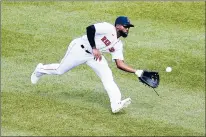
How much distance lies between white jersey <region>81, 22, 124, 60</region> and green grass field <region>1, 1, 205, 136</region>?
99cm

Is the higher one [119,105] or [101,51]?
[101,51]

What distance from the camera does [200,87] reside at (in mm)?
12891

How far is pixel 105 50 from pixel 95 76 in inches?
71.8

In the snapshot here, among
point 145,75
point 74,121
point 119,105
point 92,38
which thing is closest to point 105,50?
point 92,38

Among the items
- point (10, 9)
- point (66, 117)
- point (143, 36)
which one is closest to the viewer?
point (66, 117)

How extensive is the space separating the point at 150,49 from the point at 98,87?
238 centimetres

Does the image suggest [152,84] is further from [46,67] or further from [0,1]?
[0,1]

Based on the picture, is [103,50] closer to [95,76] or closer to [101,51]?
[101,51]

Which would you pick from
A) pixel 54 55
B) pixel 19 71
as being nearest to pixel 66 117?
pixel 19 71

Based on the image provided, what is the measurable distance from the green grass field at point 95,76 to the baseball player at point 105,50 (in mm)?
363

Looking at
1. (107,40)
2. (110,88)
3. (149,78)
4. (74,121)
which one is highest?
(107,40)

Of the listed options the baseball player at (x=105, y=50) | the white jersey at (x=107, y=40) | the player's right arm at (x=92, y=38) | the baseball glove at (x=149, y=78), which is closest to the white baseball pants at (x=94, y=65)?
the baseball player at (x=105, y=50)

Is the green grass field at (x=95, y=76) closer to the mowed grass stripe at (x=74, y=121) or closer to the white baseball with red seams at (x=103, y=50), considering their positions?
the mowed grass stripe at (x=74, y=121)

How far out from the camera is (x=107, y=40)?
11438 millimetres
